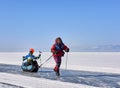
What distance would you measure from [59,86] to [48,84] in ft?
1.77

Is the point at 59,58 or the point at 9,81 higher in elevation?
the point at 59,58

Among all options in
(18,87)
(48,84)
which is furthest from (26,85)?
(48,84)

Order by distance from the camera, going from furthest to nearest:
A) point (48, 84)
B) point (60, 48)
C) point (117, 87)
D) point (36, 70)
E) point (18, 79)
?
point (36, 70) < point (60, 48) < point (18, 79) < point (48, 84) < point (117, 87)

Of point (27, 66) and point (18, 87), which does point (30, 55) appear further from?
point (18, 87)

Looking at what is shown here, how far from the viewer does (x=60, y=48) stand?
11.8 metres

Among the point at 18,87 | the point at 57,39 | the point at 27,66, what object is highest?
the point at 57,39

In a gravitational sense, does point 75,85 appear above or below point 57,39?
below

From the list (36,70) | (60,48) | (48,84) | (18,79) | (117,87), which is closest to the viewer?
(117,87)

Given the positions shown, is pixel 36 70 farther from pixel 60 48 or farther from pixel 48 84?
pixel 48 84

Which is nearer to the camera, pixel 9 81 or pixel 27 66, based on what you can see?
pixel 9 81

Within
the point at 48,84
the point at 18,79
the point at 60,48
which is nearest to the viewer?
the point at 48,84

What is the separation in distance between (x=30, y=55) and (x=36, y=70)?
752 millimetres

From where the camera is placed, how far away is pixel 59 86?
9.27 metres

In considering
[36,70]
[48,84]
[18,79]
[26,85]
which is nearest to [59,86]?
[48,84]
